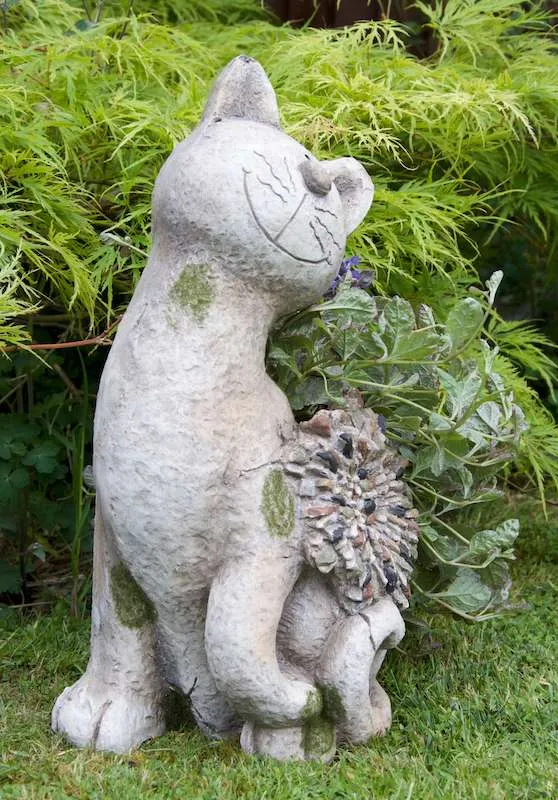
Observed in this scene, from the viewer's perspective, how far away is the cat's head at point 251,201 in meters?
1.84

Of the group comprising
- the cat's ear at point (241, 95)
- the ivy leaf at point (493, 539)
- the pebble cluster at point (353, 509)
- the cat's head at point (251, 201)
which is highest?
the cat's ear at point (241, 95)

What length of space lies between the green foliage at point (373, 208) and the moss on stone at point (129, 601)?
0.53 metres

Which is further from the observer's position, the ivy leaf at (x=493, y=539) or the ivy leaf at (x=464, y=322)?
the ivy leaf at (x=493, y=539)

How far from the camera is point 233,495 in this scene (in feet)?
6.13

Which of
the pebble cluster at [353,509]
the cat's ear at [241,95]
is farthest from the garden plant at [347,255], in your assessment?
the cat's ear at [241,95]

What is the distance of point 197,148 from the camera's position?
6.18ft

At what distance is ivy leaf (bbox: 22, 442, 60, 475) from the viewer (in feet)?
9.13

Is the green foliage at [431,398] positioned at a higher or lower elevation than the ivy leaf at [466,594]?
higher

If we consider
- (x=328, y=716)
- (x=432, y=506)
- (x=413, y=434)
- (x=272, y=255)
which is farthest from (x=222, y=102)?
(x=328, y=716)

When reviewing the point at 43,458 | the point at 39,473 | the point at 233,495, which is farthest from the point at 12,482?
the point at 233,495

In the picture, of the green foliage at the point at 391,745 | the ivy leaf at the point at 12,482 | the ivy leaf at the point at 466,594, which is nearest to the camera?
the green foliage at the point at 391,745

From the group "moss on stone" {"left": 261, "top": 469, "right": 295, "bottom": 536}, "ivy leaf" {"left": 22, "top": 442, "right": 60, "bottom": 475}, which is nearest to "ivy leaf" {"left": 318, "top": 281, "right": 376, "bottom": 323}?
"moss on stone" {"left": 261, "top": 469, "right": 295, "bottom": 536}

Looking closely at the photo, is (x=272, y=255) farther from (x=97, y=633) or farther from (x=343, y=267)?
(x=97, y=633)

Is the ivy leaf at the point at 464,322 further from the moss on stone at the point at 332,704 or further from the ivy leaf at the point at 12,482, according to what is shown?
the ivy leaf at the point at 12,482
